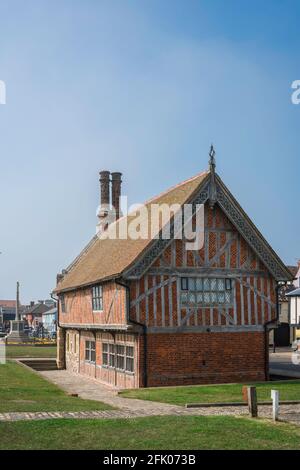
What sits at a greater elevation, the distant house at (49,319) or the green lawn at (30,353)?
the green lawn at (30,353)

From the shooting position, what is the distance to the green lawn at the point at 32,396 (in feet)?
52.9

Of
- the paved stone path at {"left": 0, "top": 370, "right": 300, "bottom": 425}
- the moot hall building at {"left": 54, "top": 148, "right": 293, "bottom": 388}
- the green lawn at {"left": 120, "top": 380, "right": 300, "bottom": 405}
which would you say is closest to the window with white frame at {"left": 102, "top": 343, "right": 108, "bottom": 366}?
the moot hall building at {"left": 54, "top": 148, "right": 293, "bottom": 388}

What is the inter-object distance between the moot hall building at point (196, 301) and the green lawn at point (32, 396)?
332 cm

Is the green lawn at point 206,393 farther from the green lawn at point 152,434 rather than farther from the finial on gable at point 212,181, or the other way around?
the finial on gable at point 212,181

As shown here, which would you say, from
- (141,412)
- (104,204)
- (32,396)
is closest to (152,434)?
(141,412)

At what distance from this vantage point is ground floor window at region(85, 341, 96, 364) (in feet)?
96.0

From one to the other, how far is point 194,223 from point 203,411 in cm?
948

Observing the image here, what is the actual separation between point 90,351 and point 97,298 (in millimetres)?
4207

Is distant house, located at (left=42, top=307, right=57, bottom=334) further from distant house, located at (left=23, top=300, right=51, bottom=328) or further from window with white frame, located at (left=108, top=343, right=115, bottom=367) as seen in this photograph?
window with white frame, located at (left=108, top=343, right=115, bottom=367)

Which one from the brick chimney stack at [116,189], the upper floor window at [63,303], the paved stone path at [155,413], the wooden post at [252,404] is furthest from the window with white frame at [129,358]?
the brick chimney stack at [116,189]

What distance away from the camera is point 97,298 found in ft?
88.9
